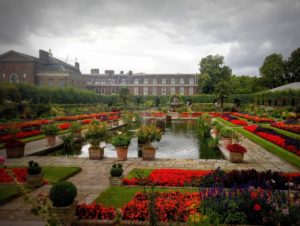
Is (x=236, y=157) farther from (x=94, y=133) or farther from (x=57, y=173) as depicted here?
(x=57, y=173)

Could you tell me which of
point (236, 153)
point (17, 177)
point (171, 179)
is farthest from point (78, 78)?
point (171, 179)

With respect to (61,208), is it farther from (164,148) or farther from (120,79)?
(120,79)

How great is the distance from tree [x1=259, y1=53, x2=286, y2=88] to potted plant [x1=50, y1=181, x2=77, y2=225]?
6000 cm

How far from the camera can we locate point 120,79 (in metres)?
69.8

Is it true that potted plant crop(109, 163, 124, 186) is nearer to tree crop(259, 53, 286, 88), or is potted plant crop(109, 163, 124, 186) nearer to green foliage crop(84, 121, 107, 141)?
green foliage crop(84, 121, 107, 141)

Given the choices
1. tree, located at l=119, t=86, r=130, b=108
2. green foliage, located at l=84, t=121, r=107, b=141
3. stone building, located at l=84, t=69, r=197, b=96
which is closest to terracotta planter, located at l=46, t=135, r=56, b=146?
green foliage, located at l=84, t=121, r=107, b=141

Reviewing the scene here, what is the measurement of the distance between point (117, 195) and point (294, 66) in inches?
2349

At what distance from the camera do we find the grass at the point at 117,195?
18.4 ft

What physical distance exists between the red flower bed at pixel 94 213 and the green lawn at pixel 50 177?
7.76 feet

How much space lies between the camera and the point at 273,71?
56.5 metres

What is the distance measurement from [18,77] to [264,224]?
189 feet

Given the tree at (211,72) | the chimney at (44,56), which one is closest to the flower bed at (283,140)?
the tree at (211,72)

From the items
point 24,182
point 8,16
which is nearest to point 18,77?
point 8,16

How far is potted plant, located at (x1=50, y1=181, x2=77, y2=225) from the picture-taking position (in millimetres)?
4367
